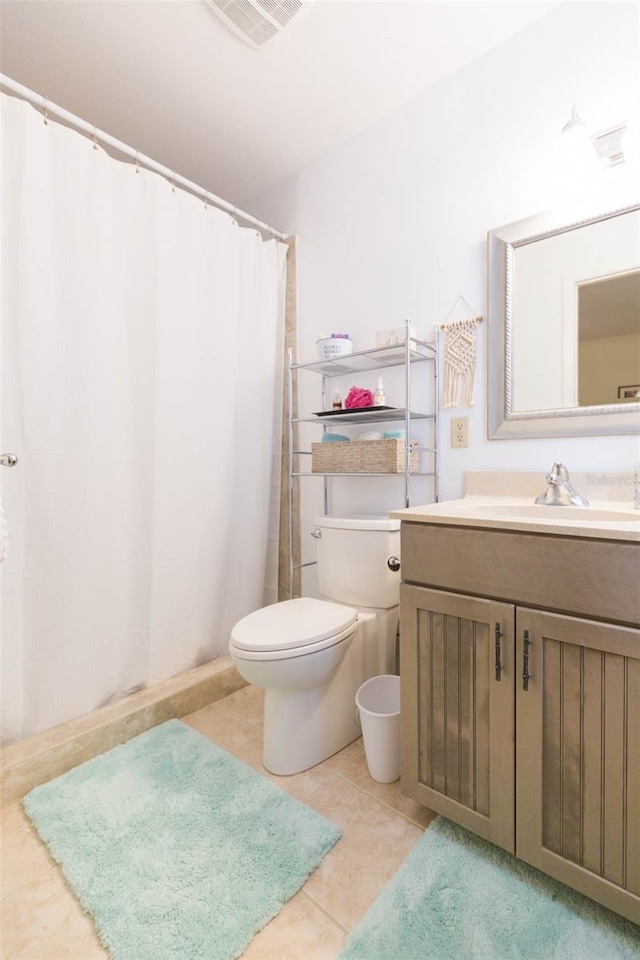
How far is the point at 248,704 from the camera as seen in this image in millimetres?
1704

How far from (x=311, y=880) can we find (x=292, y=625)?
58 cm

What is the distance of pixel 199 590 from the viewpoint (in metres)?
1.82

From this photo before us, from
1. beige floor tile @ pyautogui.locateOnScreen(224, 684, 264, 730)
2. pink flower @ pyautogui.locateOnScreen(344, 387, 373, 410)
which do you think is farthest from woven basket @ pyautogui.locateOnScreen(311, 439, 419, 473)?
beige floor tile @ pyautogui.locateOnScreen(224, 684, 264, 730)

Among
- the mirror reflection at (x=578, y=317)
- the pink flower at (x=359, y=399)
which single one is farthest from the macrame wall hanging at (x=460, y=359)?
the pink flower at (x=359, y=399)

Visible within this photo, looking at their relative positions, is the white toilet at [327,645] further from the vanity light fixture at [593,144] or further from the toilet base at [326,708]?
the vanity light fixture at [593,144]

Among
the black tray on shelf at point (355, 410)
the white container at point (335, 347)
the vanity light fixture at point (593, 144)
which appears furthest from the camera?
the white container at point (335, 347)

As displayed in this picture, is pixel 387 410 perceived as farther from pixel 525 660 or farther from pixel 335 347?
pixel 525 660

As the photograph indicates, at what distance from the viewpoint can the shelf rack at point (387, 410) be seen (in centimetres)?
154

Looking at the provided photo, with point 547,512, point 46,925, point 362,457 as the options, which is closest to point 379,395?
point 362,457

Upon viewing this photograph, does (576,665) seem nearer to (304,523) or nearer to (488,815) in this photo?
A: (488,815)

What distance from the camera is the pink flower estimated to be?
166 cm

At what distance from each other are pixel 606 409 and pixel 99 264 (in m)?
1.68

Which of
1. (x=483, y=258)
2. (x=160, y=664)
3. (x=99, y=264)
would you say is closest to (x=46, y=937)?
(x=160, y=664)

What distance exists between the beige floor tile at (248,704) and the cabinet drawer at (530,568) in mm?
937
